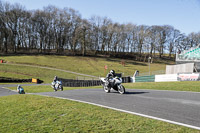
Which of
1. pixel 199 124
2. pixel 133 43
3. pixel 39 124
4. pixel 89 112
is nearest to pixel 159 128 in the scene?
pixel 199 124

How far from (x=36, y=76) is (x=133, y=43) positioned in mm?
53888

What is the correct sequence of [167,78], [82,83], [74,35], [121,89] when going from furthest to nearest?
1. [74,35]
2. [82,83]
3. [167,78]
4. [121,89]

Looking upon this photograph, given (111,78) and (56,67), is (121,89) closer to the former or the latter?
(111,78)

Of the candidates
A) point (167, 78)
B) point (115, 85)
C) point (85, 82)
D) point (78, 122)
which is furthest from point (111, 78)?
point (85, 82)

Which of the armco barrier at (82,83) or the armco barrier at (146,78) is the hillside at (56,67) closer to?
the armco barrier at (82,83)

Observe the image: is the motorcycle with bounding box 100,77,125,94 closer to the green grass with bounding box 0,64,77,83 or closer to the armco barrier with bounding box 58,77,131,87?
the armco barrier with bounding box 58,77,131,87

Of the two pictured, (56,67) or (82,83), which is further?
(56,67)

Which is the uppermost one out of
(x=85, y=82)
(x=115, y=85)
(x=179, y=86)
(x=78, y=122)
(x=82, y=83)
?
(x=115, y=85)

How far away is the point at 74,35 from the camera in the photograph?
2997 inches

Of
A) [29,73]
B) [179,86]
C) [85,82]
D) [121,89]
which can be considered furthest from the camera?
[29,73]

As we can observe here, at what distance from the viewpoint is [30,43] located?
75312 millimetres

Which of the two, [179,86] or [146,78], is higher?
[179,86]

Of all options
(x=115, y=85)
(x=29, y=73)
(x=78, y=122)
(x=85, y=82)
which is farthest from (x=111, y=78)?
(x=29, y=73)

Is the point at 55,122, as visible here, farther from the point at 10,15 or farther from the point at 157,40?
the point at 157,40
